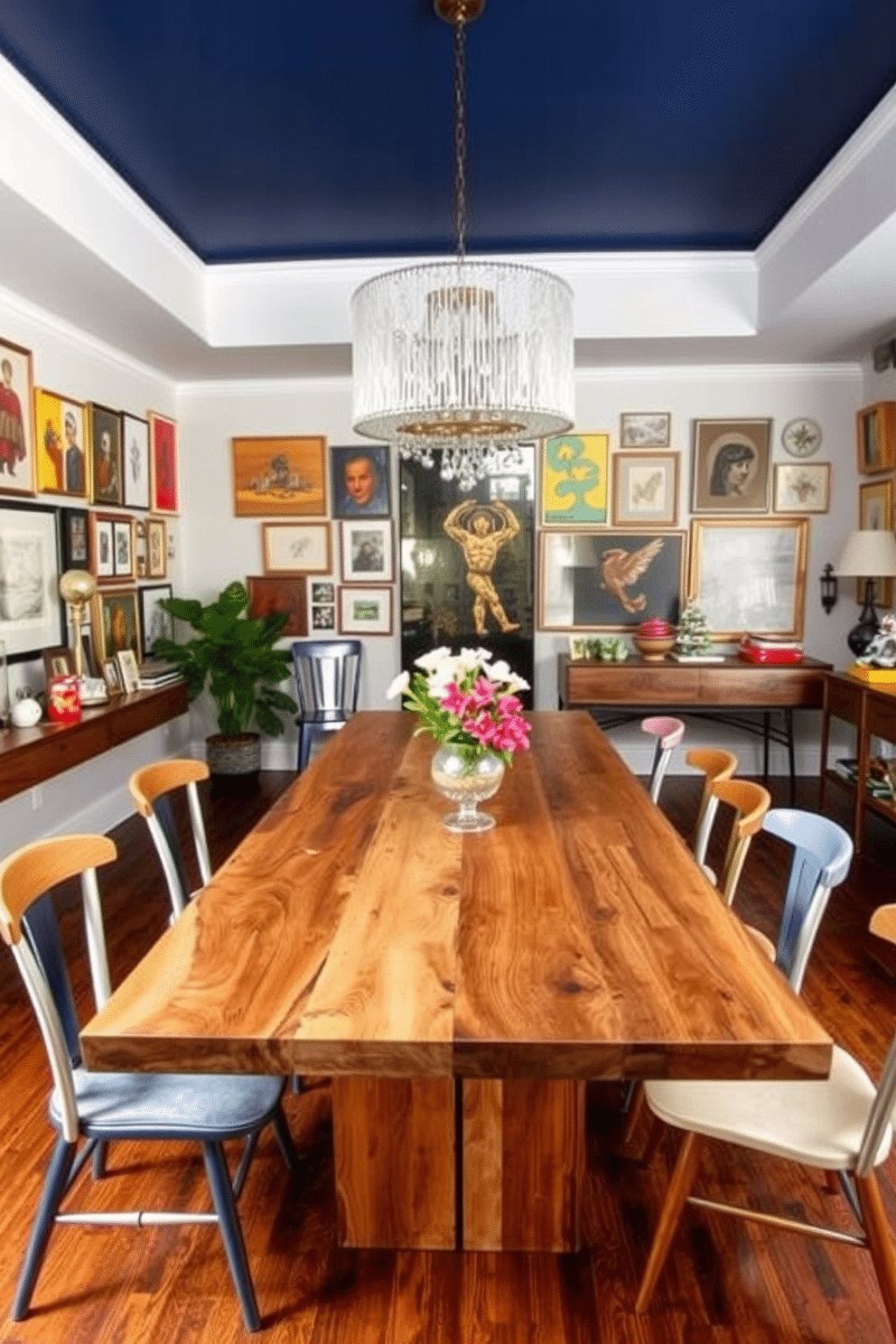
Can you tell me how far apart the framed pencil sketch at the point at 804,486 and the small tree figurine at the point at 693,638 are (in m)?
0.94

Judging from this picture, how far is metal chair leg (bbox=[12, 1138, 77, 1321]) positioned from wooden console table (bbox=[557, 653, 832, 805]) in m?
3.38

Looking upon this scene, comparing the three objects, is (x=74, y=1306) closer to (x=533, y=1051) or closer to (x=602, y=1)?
(x=533, y=1051)

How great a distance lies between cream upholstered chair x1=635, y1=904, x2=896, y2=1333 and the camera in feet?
4.45

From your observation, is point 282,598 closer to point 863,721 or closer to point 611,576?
point 611,576

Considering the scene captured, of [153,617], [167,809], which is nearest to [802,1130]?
[167,809]

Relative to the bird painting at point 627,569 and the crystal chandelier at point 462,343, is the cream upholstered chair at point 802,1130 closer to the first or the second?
the crystal chandelier at point 462,343

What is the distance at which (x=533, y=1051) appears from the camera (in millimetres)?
1107

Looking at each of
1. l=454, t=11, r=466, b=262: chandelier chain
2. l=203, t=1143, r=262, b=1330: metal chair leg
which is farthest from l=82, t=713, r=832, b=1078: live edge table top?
l=454, t=11, r=466, b=262: chandelier chain

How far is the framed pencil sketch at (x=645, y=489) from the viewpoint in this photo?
16.2ft

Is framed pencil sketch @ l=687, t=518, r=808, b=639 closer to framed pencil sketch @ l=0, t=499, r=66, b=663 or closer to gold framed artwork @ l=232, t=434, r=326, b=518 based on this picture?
gold framed artwork @ l=232, t=434, r=326, b=518

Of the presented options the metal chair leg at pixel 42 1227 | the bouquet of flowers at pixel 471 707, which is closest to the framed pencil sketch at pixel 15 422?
the bouquet of flowers at pixel 471 707

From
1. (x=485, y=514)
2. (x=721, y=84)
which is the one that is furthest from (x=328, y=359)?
(x=721, y=84)

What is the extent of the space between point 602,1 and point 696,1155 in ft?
9.26

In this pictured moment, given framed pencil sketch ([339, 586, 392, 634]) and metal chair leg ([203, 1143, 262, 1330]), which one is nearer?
metal chair leg ([203, 1143, 262, 1330])
